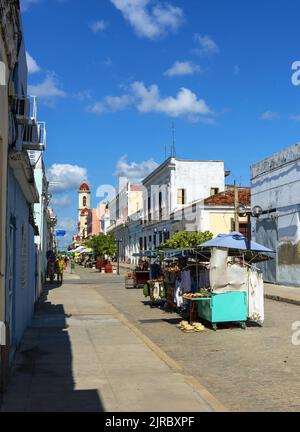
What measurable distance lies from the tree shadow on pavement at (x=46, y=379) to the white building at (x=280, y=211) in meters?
13.5

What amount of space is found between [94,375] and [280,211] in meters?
18.4

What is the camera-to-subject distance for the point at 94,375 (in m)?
7.91

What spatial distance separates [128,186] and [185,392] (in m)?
60.2

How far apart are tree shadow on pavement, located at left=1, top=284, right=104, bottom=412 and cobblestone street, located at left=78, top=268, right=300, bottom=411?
69.9 inches

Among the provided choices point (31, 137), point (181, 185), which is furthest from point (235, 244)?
point (181, 185)

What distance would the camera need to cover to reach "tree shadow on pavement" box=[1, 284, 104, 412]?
6312mm

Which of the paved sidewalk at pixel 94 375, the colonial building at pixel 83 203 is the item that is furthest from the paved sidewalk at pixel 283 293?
the colonial building at pixel 83 203

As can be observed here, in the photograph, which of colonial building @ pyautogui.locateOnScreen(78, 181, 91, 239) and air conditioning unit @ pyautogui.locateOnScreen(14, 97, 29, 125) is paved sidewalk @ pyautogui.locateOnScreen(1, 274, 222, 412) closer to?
air conditioning unit @ pyautogui.locateOnScreen(14, 97, 29, 125)

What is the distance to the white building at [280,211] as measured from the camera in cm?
2325

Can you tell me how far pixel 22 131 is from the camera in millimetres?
10203

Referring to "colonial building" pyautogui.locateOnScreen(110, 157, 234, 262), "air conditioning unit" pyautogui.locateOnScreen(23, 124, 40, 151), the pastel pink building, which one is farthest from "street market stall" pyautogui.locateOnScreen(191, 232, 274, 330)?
the pastel pink building

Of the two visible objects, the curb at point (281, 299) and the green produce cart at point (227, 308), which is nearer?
the green produce cart at point (227, 308)

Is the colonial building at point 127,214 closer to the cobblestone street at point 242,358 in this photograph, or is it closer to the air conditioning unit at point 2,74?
the cobblestone street at point 242,358

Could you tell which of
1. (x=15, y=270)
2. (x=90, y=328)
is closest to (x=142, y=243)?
(x=90, y=328)
